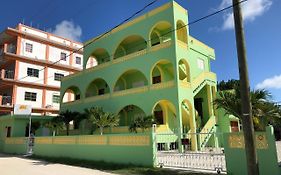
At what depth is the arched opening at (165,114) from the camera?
838 inches

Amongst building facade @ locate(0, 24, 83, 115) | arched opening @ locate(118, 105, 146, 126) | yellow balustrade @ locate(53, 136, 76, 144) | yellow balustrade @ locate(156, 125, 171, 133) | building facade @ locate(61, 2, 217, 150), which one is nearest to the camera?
yellow balustrade @ locate(53, 136, 76, 144)

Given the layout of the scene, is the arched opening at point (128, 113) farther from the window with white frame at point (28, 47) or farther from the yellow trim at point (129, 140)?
the window with white frame at point (28, 47)

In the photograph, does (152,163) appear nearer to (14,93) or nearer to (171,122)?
(171,122)

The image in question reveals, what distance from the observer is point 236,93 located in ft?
33.8

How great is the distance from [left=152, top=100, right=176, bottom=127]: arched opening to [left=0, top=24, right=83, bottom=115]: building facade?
15614 millimetres

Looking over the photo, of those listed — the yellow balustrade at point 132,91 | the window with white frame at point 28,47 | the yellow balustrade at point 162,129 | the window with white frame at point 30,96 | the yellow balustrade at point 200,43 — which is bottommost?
the yellow balustrade at point 162,129

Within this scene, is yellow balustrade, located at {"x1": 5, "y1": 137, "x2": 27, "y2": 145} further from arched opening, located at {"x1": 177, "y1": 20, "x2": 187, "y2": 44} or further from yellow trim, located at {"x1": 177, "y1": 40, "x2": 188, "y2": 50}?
arched opening, located at {"x1": 177, "y1": 20, "x2": 187, "y2": 44}

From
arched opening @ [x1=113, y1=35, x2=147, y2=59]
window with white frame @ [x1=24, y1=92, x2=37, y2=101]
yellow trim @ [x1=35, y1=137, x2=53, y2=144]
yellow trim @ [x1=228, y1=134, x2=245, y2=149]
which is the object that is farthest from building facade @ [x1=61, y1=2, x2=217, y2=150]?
window with white frame @ [x1=24, y1=92, x2=37, y2=101]

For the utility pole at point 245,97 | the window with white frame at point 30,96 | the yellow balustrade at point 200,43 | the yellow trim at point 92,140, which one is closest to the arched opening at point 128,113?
Answer: the yellow trim at point 92,140

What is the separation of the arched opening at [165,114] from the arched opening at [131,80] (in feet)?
11.2

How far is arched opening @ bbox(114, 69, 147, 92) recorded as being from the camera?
24.5 metres

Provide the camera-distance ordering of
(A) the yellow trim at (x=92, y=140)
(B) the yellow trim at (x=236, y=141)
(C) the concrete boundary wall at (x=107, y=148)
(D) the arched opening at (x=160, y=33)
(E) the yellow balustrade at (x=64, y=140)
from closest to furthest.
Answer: (B) the yellow trim at (x=236, y=141), (C) the concrete boundary wall at (x=107, y=148), (A) the yellow trim at (x=92, y=140), (E) the yellow balustrade at (x=64, y=140), (D) the arched opening at (x=160, y=33)

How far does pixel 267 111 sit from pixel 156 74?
13822mm

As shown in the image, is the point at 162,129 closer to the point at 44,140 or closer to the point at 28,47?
the point at 44,140
